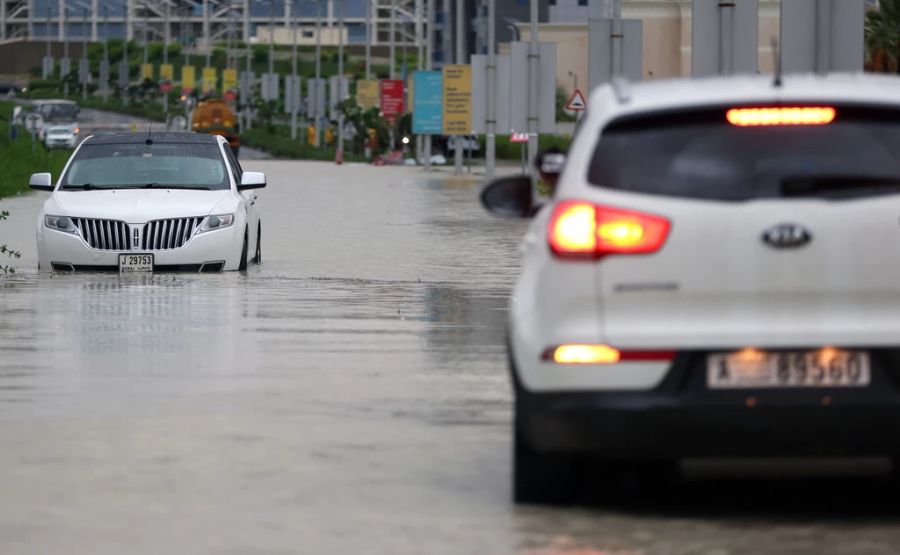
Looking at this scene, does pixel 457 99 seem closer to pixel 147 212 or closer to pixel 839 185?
pixel 147 212

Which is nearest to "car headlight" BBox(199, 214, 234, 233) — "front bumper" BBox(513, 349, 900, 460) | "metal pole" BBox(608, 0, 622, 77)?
"front bumper" BBox(513, 349, 900, 460)

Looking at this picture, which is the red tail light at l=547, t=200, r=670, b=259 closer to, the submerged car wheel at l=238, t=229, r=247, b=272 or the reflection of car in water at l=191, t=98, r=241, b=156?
the submerged car wheel at l=238, t=229, r=247, b=272

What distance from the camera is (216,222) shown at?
21.9 meters

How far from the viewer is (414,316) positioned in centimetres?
1784

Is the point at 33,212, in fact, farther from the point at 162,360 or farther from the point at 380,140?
the point at 380,140

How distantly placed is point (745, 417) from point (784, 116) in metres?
1.02

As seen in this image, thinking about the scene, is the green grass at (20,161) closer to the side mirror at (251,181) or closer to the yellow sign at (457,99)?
Answer: the yellow sign at (457,99)

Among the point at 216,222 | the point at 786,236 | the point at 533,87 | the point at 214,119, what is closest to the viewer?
the point at 786,236

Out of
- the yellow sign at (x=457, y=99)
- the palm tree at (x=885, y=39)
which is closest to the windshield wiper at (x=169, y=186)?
the palm tree at (x=885, y=39)

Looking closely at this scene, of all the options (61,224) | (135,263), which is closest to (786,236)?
(135,263)

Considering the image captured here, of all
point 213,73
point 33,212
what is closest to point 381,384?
point 33,212

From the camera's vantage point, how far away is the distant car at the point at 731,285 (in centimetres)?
808

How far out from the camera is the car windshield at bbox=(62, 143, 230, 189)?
75.2ft

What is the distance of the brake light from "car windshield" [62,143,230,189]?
1481 centimetres
